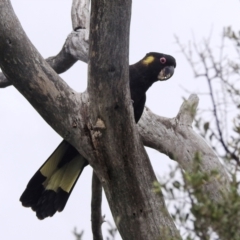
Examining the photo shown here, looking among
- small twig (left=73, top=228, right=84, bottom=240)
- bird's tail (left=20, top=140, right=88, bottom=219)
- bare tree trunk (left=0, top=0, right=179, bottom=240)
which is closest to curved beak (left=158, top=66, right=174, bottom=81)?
bird's tail (left=20, top=140, right=88, bottom=219)

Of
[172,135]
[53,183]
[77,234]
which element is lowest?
[77,234]

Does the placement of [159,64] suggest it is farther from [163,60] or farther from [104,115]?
[104,115]

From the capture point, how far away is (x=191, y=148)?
138 inches

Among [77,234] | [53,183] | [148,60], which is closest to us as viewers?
[77,234]

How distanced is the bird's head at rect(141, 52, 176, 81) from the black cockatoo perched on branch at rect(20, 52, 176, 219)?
68 mm

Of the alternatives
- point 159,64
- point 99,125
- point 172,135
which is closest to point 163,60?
point 159,64

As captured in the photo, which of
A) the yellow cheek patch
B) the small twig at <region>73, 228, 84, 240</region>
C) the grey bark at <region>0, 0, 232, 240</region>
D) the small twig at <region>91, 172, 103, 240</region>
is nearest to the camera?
the small twig at <region>73, 228, 84, 240</region>

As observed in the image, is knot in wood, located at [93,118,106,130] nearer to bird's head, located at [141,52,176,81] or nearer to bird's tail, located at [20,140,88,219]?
bird's tail, located at [20,140,88,219]

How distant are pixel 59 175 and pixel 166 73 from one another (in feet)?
3.38

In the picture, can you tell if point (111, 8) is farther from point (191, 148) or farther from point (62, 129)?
point (191, 148)

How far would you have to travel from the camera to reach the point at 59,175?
339 cm

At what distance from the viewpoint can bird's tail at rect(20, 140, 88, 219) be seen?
3.23m

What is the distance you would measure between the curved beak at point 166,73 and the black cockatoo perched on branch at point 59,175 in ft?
0.38

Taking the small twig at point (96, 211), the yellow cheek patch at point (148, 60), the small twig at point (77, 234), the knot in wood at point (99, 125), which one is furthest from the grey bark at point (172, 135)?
the small twig at point (77, 234)
